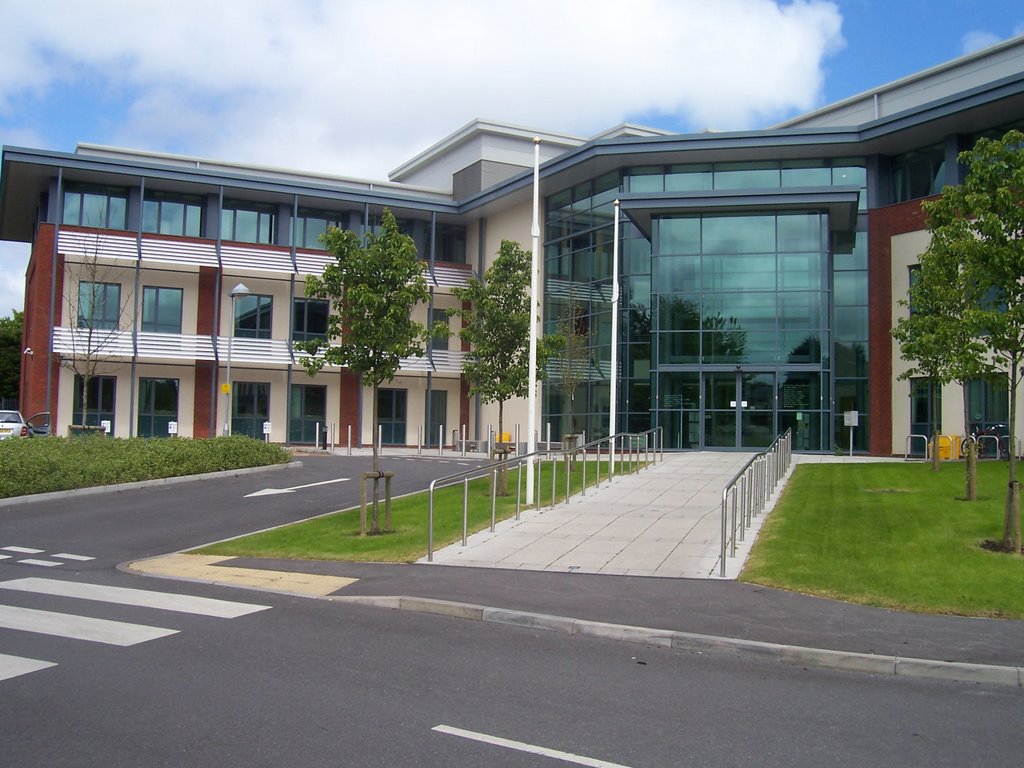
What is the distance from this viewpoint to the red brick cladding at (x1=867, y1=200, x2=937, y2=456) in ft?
99.4

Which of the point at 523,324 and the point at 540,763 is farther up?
the point at 523,324

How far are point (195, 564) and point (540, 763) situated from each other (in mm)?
8623

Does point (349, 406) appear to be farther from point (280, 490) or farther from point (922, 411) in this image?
point (922, 411)

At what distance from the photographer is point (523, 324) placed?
18984mm

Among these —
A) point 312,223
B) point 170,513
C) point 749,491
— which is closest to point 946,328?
point 749,491

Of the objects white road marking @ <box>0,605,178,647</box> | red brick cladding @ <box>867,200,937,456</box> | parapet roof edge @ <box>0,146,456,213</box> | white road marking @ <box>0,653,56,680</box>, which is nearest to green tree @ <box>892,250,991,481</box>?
red brick cladding @ <box>867,200,937,456</box>

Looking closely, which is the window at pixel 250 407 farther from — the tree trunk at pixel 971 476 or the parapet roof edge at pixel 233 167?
the tree trunk at pixel 971 476

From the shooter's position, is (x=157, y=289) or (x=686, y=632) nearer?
(x=686, y=632)

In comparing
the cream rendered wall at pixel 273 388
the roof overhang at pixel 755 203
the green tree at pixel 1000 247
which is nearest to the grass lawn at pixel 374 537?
the green tree at pixel 1000 247

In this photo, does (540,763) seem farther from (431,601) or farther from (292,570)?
(292,570)

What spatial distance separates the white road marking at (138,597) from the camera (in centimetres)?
927

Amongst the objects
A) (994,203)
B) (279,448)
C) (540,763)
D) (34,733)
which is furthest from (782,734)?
(279,448)

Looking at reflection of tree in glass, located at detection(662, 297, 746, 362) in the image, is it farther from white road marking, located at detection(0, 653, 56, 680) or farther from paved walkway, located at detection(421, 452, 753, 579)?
white road marking, located at detection(0, 653, 56, 680)

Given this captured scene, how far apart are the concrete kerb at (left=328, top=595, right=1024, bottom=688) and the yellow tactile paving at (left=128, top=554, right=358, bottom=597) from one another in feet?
4.89
